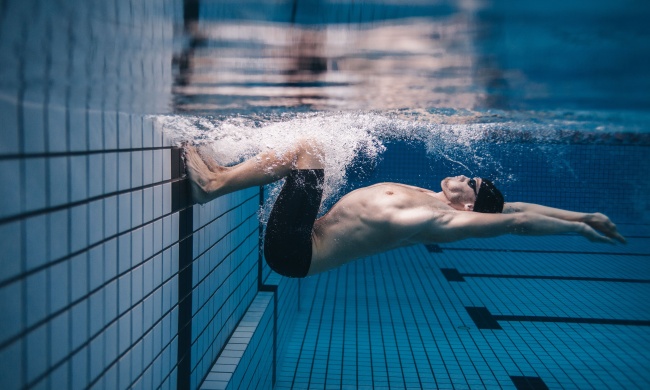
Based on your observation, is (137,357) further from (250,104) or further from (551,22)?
(551,22)

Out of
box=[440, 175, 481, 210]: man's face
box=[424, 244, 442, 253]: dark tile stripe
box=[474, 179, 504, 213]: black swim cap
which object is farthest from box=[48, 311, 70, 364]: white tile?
box=[424, 244, 442, 253]: dark tile stripe

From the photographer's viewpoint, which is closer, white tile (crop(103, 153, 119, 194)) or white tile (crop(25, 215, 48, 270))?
white tile (crop(25, 215, 48, 270))

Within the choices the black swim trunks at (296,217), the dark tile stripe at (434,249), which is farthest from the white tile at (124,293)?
the dark tile stripe at (434,249)

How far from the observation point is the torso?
320cm

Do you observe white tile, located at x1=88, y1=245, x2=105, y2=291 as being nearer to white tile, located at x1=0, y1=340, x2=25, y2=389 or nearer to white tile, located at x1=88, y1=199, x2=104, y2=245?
white tile, located at x1=88, y1=199, x2=104, y2=245

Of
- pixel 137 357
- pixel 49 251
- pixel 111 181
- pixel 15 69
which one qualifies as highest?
pixel 15 69

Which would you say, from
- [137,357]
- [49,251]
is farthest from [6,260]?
[137,357]

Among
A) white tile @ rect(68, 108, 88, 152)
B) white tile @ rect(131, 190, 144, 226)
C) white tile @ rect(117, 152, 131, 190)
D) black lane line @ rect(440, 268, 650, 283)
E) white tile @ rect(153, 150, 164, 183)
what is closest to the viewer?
white tile @ rect(68, 108, 88, 152)

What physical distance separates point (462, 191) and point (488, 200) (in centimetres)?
26

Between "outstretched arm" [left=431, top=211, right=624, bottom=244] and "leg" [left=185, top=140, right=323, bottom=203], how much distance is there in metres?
1.15

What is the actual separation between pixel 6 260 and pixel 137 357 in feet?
3.91

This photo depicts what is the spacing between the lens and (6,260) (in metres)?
1.42

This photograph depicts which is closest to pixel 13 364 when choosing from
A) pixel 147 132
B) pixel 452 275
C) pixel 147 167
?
pixel 147 167

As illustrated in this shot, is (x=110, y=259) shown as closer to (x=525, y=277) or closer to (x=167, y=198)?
(x=167, y=198)
